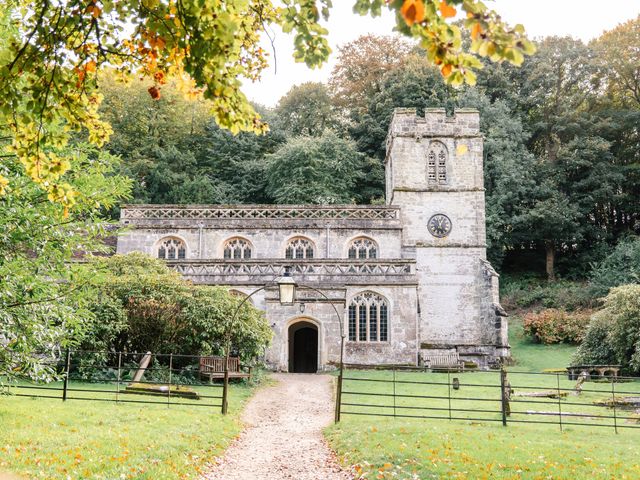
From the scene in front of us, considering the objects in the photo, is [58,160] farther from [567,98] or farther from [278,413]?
[567,98]

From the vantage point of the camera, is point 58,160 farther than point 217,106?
Yes

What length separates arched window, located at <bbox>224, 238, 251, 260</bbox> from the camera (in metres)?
33.5

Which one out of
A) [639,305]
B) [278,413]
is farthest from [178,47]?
[639,305]

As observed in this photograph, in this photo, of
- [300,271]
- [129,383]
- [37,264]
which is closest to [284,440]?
[37,264]

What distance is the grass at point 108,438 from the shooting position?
908 centimetres

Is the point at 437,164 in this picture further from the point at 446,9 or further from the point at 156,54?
the point at 446,9

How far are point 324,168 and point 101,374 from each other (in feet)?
86.2

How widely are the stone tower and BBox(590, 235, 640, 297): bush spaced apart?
7.81 meters

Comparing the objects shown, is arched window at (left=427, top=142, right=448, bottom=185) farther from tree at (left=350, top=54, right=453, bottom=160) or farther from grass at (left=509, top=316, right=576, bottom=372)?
tree at (left=350, top=54, right=453, bottom=160)

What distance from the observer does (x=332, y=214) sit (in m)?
34.2

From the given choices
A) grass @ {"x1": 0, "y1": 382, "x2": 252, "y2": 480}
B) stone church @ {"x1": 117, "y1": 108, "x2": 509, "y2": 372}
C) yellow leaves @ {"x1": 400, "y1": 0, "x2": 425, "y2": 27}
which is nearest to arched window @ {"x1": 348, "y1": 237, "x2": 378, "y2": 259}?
stone church @ {"x1": 117, "y1": 108, "x2": 509, "y2": 372}

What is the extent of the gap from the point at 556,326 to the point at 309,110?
26.8 meters

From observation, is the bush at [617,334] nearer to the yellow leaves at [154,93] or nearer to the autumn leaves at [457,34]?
the autumn leaves at [457,34]

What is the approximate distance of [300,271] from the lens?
2816 cm
